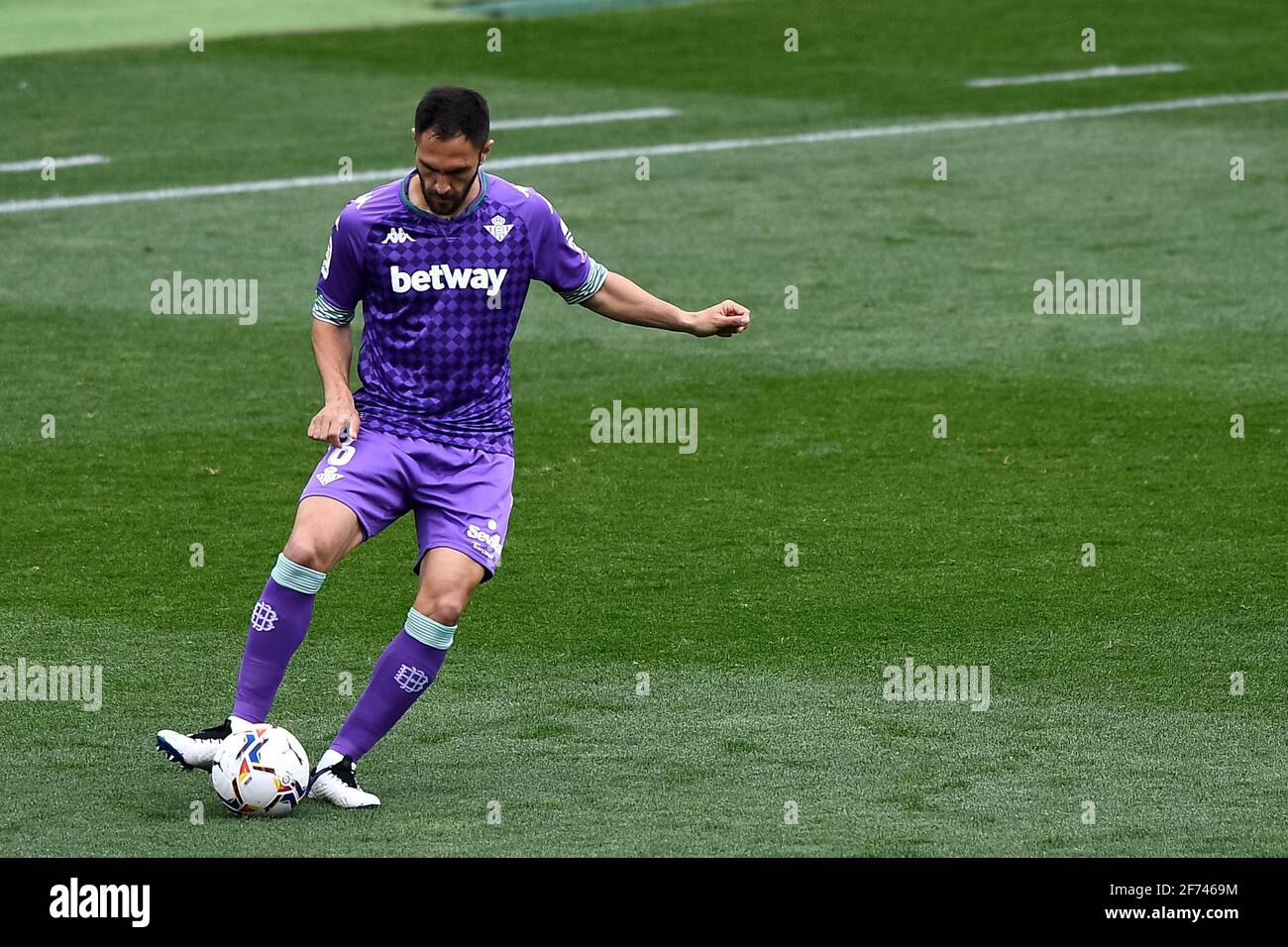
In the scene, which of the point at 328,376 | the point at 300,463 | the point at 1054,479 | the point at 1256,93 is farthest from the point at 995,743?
the point at 1256,93

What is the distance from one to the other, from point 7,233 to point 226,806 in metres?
9.46

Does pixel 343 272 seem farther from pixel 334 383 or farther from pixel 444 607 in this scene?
pixel 444 607

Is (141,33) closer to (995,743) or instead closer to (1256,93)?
(1256,93)

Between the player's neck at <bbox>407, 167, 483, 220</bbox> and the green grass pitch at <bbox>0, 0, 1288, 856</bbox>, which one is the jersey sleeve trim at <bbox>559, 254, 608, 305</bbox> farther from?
the green grass pitch at <bbox>0, 0, 1288, 856</bbox>

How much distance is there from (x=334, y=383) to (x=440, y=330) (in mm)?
359

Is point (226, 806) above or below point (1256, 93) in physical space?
below

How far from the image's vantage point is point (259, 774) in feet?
19.8

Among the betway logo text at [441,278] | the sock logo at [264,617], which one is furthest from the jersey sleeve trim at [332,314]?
the sock logo at [264,617]

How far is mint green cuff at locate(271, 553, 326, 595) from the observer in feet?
20.1

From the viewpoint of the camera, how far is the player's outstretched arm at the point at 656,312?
6.67m

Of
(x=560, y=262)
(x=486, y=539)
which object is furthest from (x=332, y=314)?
(x=486, y=539)

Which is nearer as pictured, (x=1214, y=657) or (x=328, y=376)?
(x=328, y=376)

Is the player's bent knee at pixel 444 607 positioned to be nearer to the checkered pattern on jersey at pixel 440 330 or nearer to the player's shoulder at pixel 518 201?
the checkered pattern on jersey at pixel 440 330

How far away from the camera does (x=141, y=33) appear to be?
22484 mm
